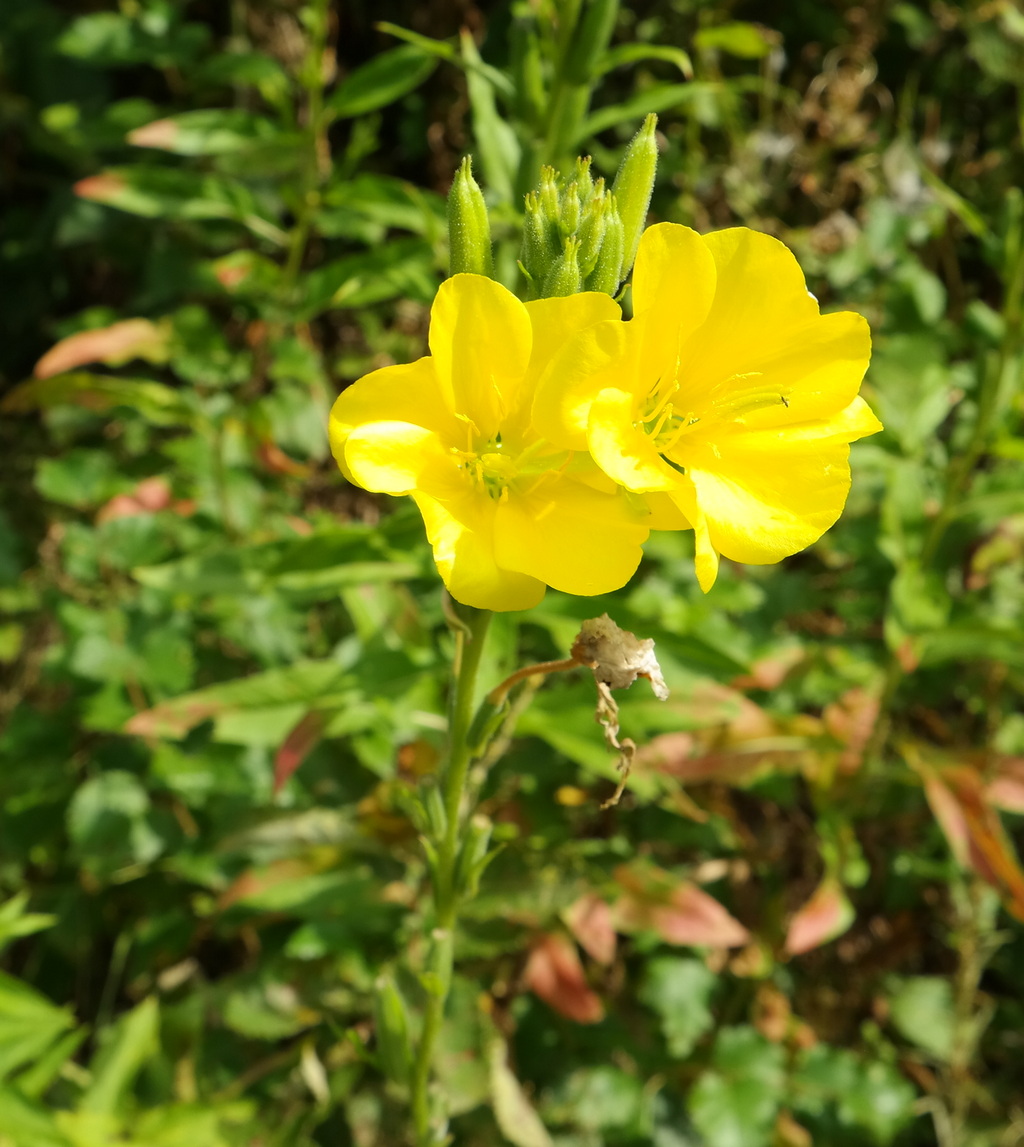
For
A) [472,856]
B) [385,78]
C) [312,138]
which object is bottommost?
[472,856]

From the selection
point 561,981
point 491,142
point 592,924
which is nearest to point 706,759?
point 592,924

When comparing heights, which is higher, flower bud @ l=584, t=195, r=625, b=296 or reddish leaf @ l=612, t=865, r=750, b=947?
flower bud @ l=584, t=195, r=625, b=296

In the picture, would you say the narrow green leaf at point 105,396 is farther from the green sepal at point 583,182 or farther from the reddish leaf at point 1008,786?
the reddish leaf at point 1008,786

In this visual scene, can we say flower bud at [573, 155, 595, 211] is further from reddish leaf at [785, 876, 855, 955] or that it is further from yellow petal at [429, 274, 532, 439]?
reddish leaf at [785, 876, 855, 955]

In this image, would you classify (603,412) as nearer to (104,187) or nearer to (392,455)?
(392,455)

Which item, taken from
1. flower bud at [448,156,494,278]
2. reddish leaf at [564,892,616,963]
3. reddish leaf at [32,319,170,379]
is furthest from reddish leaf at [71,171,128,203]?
reddish leaf at [564,892,616,963]

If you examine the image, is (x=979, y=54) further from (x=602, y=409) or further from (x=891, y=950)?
(x=602, y=409)
